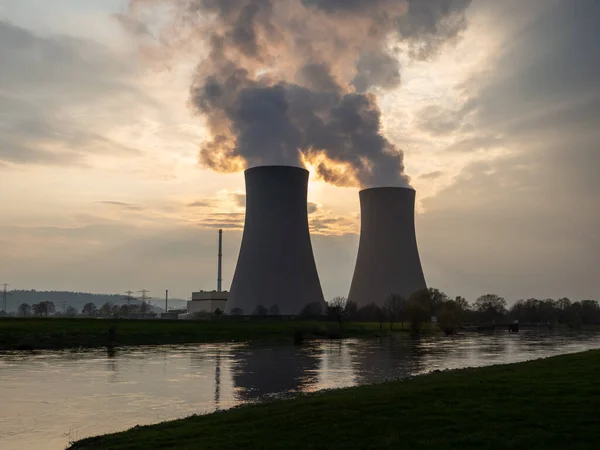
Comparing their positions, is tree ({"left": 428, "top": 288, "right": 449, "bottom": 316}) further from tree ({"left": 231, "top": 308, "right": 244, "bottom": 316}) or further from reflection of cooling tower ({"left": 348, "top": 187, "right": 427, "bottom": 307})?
tree ({"left": 231, "top": 308, "right": 244, "bottom": 316})

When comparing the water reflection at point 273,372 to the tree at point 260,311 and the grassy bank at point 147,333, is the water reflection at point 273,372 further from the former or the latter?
the tree at point 260,311

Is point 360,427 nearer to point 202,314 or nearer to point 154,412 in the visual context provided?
point 154,412

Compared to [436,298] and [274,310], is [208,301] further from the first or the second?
[274,310]

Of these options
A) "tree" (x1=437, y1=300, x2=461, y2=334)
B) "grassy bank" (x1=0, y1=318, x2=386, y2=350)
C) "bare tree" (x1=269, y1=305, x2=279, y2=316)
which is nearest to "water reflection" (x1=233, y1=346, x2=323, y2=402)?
"grassy bank" (x1=0, y1=318, x2=386, y2=350)

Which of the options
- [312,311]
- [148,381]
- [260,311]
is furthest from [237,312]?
[148,381]

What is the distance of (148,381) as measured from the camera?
13047mm

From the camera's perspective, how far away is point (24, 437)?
7445 millimetres

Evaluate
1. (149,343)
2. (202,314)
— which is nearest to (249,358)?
(149,343)

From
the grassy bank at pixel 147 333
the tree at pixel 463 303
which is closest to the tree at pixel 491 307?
the tree at pixel 463 303

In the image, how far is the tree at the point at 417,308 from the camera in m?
36.9

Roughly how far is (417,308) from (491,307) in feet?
113

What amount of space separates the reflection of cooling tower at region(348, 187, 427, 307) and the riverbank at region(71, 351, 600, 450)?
27.2 meters

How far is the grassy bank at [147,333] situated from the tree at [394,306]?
81.7 inches

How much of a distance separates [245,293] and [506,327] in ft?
126
